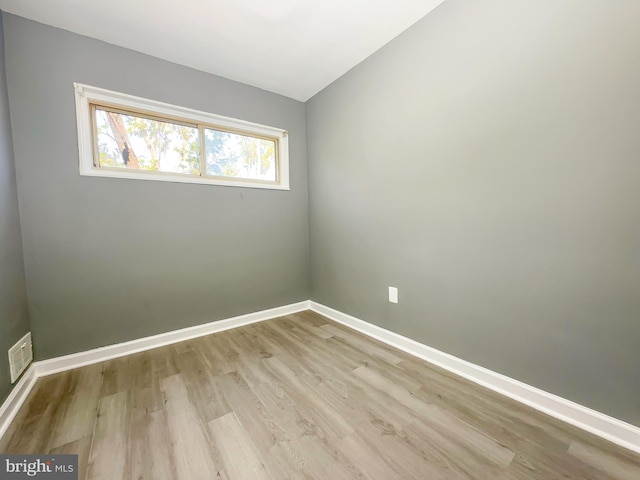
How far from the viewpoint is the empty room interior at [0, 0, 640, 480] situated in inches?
41.9

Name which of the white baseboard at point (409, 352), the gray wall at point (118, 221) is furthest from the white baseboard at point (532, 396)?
the gray wall at point (118, 221)

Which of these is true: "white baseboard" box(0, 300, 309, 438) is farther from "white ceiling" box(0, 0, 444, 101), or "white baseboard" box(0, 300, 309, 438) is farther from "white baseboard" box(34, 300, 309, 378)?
"white ceiling" box(0, 0, 444, 101)

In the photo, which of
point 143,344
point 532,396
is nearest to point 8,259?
point 143,344

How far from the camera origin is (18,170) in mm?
1565

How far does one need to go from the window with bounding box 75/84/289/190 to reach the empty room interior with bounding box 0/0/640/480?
0.06 feet

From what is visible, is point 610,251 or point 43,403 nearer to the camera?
point 610,251

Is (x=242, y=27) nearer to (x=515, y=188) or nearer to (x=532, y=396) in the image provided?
(x=515, y=188)

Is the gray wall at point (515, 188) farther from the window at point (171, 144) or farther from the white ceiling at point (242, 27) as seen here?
the window at point (171, 144)

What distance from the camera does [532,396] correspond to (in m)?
1.30

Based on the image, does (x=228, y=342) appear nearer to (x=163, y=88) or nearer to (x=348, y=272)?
(x=348, y=272)

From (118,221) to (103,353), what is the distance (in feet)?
3.33

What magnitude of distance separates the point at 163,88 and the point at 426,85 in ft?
6.91

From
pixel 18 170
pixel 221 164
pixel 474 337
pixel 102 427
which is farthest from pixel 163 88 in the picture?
pixel 474 337

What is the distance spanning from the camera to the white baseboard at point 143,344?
5.51 ft
